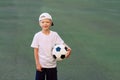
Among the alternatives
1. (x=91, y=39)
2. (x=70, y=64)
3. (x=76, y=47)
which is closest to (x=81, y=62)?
(x=70, y=64)

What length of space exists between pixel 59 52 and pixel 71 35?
13.6 feet

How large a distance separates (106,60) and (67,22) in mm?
3431

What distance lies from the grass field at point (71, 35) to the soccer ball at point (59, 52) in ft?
4.39

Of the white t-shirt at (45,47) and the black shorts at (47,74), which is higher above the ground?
the white t-shirt at (45,47)

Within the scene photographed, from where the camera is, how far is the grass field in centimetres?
655

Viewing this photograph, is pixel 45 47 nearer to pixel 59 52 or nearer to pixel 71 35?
pixel 59 52

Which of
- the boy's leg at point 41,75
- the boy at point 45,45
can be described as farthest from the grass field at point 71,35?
the boy at point 45,45

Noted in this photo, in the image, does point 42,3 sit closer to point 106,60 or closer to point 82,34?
point 82,34

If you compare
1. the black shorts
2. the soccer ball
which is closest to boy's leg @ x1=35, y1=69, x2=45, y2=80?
the black shorts

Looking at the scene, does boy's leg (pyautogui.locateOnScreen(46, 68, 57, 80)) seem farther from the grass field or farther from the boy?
the grass field

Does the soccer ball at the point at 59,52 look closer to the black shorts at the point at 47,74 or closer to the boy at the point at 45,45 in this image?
the boy at the point at 45,45

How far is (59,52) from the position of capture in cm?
489

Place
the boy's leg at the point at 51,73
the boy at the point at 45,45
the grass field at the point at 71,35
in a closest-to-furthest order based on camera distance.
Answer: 1. the boy at the point at 45,45
2. the boy's leg at the point at 51,73
3. the grass field at the point at 71,35

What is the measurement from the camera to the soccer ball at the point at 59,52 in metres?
4.84
